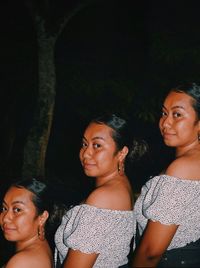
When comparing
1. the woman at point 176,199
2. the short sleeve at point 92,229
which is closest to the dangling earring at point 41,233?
the short sleeve at point 92,229

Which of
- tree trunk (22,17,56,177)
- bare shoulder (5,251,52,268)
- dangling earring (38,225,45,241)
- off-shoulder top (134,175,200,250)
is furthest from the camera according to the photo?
tree trunk (22,17,56,177)

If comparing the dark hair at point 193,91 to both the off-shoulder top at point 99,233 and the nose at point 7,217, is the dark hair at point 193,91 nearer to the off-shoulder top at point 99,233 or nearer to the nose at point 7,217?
the off-shoulder top at point 99,233

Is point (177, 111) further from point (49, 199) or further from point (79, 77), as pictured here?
point (79, 77)

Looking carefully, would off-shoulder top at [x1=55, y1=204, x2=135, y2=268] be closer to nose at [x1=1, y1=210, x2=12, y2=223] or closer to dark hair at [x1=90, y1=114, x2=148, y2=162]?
nose at [x1=1, y1=210, x2=12, y2=223]

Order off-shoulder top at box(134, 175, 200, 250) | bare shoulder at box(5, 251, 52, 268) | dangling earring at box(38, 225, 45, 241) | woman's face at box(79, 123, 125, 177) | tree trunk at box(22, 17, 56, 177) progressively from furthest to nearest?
1. tree trunk at box(22, 17, 56, 177)
2. dangling earring at box(38, 225, 45, 241)
3. woman's face at box(79, 123, 125, 177)
4. bare shoulder at box(5, 251, 52, 268)
5. off-shoulder top at box(134, 175, 200, 250)

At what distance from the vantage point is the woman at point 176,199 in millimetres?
2354

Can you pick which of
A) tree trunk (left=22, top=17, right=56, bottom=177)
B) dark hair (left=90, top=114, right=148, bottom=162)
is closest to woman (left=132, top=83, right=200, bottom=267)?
dark hair (left=90, top=114, right=148, bottom=162)

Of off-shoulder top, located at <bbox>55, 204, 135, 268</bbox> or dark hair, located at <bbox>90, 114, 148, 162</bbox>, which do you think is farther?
dark hair, located at <bbox>90, 114, 148, 162</bbox>

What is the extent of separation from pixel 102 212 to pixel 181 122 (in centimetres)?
64

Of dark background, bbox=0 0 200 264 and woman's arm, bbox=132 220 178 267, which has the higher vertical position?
dark background, bbox=0 0 200 264

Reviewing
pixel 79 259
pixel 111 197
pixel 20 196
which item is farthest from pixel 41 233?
pixel 111 197

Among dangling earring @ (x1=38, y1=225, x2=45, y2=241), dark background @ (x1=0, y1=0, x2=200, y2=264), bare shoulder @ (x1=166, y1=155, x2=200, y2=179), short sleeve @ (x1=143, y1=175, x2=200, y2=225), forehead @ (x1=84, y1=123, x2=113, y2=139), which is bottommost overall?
dangling earring @ (x1=38, y1=225, x2=45, y2=241)

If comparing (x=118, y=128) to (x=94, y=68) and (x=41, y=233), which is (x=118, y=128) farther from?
(x=94, y=68)

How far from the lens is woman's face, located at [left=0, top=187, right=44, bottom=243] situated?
2.67 meters
